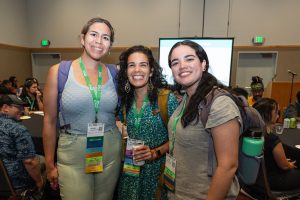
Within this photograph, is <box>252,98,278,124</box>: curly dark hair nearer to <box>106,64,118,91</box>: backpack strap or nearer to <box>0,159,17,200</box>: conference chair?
<box>106,64,118,91</box>: backpack strap

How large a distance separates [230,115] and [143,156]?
664mm

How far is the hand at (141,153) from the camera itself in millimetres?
1469

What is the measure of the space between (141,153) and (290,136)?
8.13 ft

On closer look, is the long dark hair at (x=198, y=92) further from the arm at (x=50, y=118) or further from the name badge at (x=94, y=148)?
the arm at (x=50, y=118)

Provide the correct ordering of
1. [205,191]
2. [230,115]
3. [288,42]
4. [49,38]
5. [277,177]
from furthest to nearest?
[49,38], [288,42], [277,177], [205,191], [230,115]

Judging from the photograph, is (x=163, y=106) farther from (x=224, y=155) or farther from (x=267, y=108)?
(x=267, y=108)

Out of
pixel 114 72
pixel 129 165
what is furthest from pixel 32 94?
pixel 129 165

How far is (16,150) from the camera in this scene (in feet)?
6.94

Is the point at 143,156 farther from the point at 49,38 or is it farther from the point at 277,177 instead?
the point at 49,38

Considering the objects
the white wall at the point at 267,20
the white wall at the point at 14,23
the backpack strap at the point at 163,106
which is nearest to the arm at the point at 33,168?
the backpack strap at the point at 163,106

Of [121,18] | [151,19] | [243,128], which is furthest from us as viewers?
[121,18]

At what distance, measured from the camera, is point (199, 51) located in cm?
128

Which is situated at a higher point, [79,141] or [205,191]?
[79,141]

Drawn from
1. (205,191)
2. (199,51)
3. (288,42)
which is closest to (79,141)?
(205,191)
